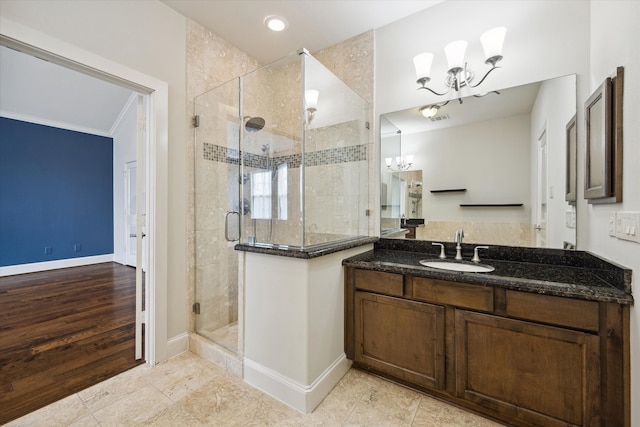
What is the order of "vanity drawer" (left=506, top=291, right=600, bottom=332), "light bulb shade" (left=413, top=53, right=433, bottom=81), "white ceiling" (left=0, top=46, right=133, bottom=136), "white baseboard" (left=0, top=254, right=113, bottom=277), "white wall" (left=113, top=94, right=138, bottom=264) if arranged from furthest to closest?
"white wall" (left=113, top=94, right=138, bottom=264), "white baseboard" (left=0, top=254, right=113, bottom=277), "white ceiling" (left=0, top=46, right=133, bottom=136), "light bulb shade" (left=413, top=53, right=433, bottom=81), "vanity drawer" (left=506, top=291, right=600, bottom=332)

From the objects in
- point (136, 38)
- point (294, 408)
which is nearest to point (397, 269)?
point (294, 408)

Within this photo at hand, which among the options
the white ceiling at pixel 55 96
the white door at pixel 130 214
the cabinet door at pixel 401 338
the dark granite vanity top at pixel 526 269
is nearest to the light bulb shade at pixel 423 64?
the dark granite vanity top at pixel 526 269

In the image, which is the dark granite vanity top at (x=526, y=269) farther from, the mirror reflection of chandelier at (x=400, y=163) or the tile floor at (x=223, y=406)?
the tile floor at (x=223, y=406)

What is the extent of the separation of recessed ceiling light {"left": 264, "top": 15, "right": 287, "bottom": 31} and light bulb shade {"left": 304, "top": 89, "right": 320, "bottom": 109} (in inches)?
33.0

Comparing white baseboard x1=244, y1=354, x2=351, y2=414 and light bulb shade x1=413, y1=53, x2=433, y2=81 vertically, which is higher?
light bulb shade x1=413, y1=53, x2=433, y2=81

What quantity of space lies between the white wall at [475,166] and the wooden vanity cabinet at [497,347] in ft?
2.38

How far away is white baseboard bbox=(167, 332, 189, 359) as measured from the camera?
6.85ft

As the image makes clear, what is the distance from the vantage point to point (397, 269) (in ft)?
5.47

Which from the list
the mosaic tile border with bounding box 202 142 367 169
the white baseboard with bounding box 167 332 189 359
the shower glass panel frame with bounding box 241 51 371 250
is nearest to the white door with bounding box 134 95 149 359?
the white baseboard with bounding box 167 332 189 359

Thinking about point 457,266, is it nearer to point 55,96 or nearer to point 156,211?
point 156,211

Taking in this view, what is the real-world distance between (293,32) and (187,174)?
1.57 metres

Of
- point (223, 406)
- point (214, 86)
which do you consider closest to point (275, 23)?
point (214, 86)

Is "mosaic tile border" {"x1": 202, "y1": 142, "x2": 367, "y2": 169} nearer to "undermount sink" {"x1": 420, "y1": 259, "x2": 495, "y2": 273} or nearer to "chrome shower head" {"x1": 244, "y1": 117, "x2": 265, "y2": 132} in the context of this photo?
"chrome shower head" {"x1": 244, "y1": 117, "x2": 265, "y2": 132}

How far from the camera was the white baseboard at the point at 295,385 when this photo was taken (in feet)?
5.13
